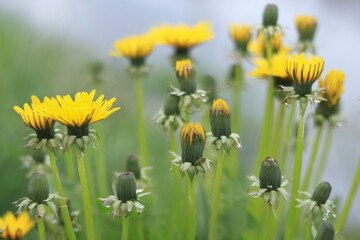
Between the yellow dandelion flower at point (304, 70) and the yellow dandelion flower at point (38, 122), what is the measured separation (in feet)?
1.87

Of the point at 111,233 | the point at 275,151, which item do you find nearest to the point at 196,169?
the point at 275,151

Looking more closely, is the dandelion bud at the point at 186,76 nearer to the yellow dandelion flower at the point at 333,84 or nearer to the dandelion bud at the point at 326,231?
the yellow dandelion flower at the point at 333,84

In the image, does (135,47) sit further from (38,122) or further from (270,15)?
(38,122)

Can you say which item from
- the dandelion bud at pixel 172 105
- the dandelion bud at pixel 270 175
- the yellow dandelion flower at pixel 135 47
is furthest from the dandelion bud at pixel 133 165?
the yellow dandelion flower at pixel 135 47

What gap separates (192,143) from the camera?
3.61 ft

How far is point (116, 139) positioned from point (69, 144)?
179 centimetres

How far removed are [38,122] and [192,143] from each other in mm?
351

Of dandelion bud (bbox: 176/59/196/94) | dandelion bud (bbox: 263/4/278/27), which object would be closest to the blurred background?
dandelion bud (bbox: 263/4/278/27)

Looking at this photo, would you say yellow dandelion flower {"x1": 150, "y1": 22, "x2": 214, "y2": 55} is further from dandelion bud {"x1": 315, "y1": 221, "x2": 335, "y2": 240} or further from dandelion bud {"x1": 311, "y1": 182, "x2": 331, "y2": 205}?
dandelion bud {"x1": 315, "y1": 221, "x2": 335, "y2": 240}

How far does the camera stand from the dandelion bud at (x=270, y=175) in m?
1.12

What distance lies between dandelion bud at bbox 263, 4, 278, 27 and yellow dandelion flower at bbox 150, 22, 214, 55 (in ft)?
0.95

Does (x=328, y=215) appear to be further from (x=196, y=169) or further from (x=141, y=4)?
(x=141, y=4)

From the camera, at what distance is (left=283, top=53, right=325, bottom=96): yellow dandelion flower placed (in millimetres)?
1168

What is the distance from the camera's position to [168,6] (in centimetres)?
573
